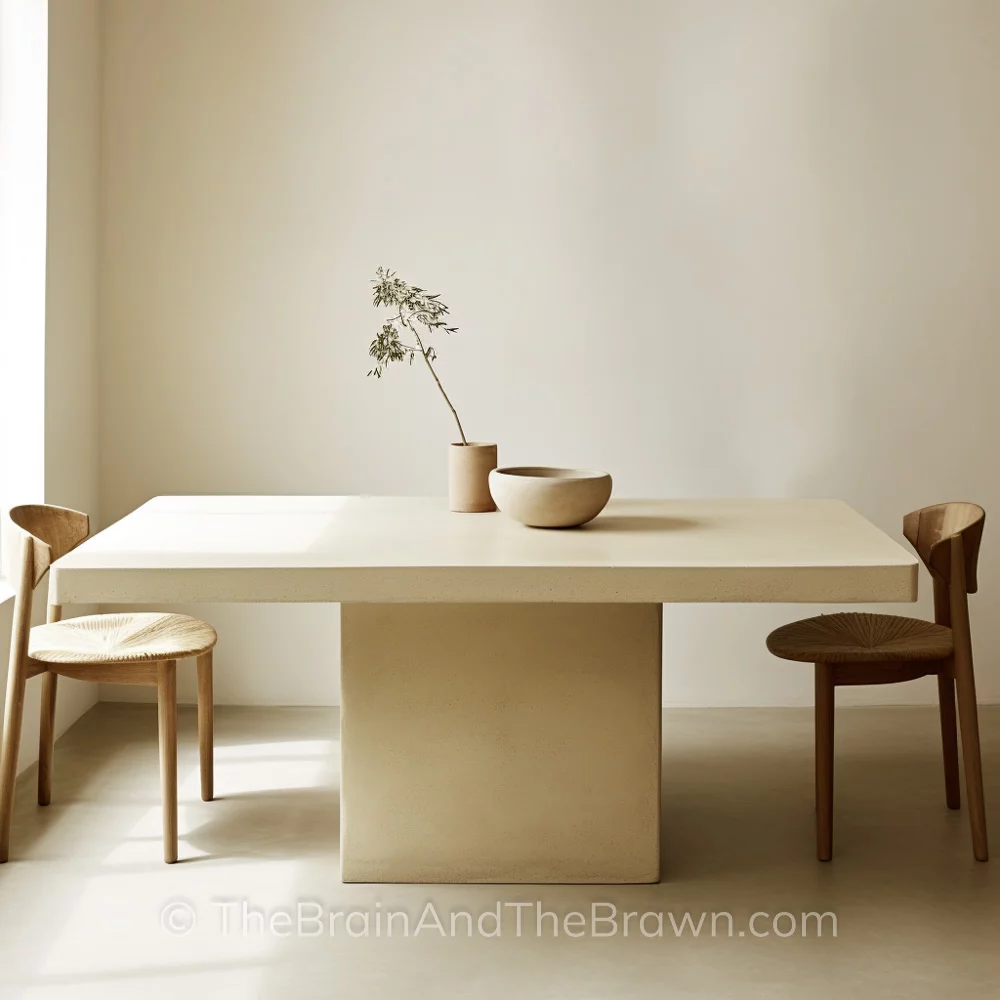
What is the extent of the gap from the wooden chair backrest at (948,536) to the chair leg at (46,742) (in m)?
2.25

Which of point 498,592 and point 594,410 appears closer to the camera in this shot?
point 498,592

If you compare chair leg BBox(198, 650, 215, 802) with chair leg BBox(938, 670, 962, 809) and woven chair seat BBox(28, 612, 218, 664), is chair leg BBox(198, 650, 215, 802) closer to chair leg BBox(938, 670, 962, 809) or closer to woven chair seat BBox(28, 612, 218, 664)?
woven chair seat BBox(28, 612, 218, 664)

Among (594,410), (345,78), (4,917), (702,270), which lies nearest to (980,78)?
(702,270)

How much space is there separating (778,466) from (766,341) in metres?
0.43

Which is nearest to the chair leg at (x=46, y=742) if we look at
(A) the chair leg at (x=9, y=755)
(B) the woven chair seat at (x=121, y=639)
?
(B) the woven chair seat at (x=121, y=639)

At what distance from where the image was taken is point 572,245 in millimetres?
4098

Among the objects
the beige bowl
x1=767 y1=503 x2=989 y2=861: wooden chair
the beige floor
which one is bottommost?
the beige floor

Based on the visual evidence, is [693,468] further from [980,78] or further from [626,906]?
[626,906]

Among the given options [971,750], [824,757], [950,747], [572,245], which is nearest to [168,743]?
[824,757]

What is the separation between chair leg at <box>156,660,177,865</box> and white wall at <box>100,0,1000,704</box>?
4.71 ft

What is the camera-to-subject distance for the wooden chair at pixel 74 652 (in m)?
2.78

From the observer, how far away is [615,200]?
13.4 ft

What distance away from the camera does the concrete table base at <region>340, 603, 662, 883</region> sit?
268 centimetres

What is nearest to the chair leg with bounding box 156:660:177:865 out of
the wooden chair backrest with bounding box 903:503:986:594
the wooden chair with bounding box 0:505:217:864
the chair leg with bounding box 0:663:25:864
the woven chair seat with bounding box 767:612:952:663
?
the wooden chair with bounding box 0:505:217:864
